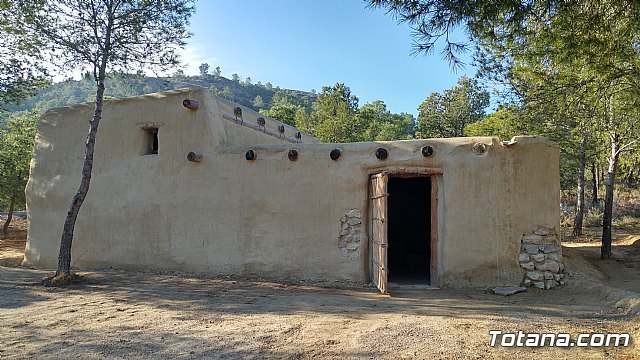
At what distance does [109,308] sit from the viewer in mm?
5551

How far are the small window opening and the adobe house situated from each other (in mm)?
26

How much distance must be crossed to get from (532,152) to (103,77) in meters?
7.82

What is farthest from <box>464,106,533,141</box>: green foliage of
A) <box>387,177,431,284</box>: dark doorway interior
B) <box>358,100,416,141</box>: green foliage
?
<box>358,100,416,141</box>: green foliage

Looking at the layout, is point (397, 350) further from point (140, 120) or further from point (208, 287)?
point (140, 120)

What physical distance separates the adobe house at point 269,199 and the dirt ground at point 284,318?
1.67 ft

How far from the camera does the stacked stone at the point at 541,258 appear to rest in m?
6.77

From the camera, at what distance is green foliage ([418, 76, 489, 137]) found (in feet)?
96.8

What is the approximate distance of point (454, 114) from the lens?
3073 cm

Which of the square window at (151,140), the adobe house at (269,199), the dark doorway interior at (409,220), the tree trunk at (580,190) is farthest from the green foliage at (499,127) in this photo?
the square window at (151,140)

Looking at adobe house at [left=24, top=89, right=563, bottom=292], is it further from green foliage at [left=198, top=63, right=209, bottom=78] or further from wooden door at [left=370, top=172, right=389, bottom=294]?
green foliage at [left=198, top=63, right=209, bottom=78]

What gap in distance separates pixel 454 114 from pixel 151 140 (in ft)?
85.1

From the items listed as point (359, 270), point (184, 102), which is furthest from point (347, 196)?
point (184, 102)

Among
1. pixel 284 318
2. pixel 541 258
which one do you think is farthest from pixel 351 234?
pixel 541 258

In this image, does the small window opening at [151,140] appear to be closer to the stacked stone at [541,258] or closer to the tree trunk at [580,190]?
the stacked stone at [541,258]
